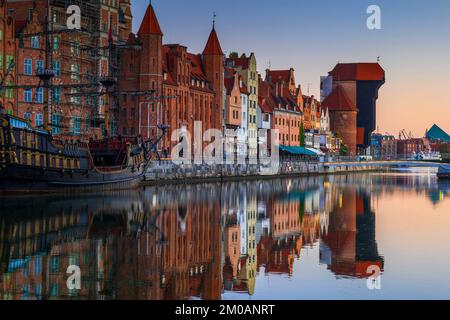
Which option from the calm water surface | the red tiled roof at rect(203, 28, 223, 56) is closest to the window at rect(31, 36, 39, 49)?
the calm water surface

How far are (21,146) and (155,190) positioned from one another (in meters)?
16.4

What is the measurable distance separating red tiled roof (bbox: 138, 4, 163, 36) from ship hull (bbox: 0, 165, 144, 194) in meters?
22.1

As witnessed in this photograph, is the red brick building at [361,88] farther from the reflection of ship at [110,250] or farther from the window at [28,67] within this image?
the reflection of ship at [110,250]

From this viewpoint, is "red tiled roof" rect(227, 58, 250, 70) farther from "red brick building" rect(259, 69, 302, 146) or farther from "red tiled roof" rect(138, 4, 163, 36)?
"red tiled roof" rect(138, 4, 163, 36)

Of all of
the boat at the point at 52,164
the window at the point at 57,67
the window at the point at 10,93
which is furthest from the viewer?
the window at the point at 57,67

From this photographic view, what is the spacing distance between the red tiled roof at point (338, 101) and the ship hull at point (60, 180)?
11262 centimetres

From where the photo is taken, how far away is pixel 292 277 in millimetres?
23188

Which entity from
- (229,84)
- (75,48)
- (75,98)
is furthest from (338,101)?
(75,48)

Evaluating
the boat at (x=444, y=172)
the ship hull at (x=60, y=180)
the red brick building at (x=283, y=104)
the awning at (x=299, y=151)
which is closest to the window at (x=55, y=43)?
the ship hull at (x=60, y=180)

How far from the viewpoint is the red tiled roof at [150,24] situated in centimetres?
8206

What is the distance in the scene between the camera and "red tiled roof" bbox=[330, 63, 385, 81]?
186 m

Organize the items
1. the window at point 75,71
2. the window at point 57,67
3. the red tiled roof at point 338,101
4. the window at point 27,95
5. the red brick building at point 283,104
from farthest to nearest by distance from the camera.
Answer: the red tiled roof at point 338,101 → the red brick building at point 283,104 → the window at point 75,71 → the window at point 57,67 → the window at point 27,95

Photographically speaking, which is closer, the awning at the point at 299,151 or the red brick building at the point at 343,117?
the awning at the point at 299,151
